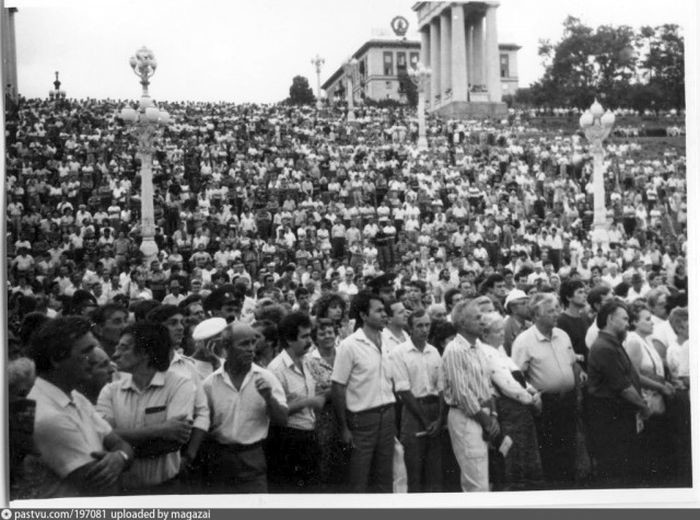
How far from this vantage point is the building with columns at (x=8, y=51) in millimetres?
6422

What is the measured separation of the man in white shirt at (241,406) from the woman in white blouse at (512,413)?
1.48 metres

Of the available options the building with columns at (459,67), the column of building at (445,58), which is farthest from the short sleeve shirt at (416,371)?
the column of building at (445,58)

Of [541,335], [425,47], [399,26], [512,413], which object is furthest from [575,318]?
[425,47]

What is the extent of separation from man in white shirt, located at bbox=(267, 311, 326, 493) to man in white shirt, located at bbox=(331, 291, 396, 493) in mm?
176

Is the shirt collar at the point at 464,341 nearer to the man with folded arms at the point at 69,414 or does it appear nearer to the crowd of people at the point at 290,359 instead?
the crowd of people at the point at 290,359

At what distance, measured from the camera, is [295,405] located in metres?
5.20

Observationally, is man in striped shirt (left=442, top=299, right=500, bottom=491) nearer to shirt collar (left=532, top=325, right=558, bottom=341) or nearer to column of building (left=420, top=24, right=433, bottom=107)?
shirt collar (left=532, top=325, right=558, bottom=341)

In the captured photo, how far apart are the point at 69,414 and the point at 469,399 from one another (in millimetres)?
2390

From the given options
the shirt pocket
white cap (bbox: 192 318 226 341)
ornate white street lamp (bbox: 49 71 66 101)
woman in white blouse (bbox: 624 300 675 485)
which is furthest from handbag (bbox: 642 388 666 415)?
ornate white street lamp (bbox: 49 71 66 101)

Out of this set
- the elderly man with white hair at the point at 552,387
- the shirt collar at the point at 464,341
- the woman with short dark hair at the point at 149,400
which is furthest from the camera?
the elderly man with white hair at the point at 552,387

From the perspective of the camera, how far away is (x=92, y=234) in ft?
31.1

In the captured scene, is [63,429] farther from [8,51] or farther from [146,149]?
[146,149]

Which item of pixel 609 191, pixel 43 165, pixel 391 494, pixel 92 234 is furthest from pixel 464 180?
pixel 391 494

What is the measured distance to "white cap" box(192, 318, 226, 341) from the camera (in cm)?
527
